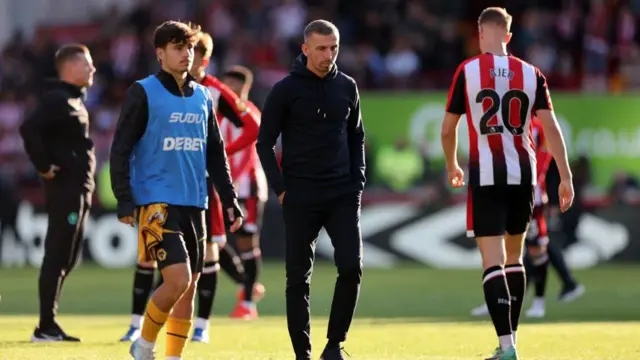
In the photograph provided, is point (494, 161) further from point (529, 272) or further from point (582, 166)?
point (582, 166)

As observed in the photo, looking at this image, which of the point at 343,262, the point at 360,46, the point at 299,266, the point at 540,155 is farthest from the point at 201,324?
the point at 360,46

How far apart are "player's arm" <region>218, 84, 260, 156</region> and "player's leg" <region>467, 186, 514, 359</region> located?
9.49ft

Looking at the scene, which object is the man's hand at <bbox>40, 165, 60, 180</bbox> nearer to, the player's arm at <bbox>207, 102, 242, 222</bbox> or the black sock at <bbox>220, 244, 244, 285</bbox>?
the black sock at <bbox>220, 244, 244, 285</bbox>

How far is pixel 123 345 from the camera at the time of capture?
38.4 ft

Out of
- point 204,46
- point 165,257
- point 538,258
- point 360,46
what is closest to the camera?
point 165,257

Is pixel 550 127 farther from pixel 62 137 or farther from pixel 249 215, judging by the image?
pixel 249 215

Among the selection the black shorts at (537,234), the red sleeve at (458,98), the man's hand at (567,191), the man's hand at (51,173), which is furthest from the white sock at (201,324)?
the black shorts at (537,234)

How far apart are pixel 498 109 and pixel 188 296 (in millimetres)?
2470

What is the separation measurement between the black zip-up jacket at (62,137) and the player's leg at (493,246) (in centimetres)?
382

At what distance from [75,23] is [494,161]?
24.8m

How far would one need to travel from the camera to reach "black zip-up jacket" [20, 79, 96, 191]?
12188mm

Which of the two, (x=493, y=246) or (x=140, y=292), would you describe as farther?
(x=140, y=292)

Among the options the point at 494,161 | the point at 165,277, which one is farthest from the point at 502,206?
the point at 165,277

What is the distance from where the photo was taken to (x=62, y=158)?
1227 centimetres
